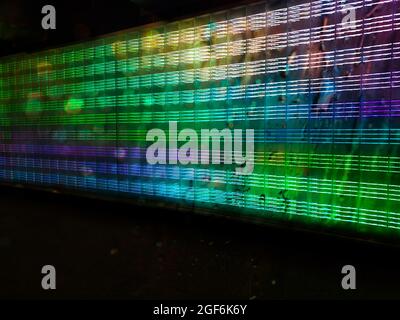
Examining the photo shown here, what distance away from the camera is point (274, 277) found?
89.0 inches

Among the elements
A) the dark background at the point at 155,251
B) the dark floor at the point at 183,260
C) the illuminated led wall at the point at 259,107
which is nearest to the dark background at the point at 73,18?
the dark background at the point at 155,251

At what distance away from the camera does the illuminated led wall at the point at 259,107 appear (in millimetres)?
1976

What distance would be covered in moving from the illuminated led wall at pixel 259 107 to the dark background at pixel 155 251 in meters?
0.17

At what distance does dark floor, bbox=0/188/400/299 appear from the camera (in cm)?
212

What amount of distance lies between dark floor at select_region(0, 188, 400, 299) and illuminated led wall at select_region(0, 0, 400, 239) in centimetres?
18

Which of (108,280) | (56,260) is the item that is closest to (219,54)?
(108,280)

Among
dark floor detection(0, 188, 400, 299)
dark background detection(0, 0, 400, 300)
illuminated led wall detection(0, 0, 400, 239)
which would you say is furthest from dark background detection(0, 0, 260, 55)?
dark floor detection(0, 188, 400, 299)

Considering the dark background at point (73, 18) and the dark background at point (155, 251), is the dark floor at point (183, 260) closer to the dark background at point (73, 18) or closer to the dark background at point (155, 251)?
the dark background at point (155, 251)

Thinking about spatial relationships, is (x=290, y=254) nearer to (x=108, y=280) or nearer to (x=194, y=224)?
(x=194, y=224)

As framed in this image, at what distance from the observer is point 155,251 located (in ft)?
8.80

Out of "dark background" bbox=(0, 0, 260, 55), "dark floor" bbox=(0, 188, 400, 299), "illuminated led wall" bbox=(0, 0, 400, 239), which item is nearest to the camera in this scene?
"illuminated led wall" bbox=(0, 0, 400, 239)

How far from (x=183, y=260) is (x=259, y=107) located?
131cm

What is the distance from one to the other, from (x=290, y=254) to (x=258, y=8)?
5.88 feet

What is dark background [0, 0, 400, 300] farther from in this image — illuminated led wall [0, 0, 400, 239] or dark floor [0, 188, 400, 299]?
illuminated led wall [0, 0, 400, 239]
